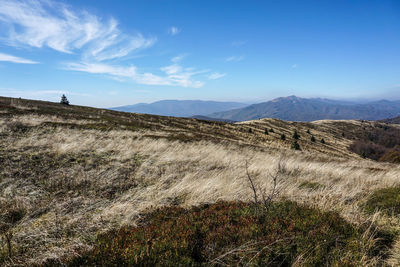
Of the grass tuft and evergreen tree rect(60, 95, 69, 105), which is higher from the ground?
evergreen tree rect(60, 95, 69, 105)

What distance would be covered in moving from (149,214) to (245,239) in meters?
2.44

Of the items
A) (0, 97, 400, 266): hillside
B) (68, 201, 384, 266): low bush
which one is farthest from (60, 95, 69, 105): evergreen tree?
(68, 201, 384, 266): low bush

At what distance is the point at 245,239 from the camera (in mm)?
3605

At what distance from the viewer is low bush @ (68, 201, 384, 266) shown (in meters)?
3.09

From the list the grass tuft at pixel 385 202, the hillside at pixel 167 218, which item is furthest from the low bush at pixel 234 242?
the grass tuft at pixel 385 202

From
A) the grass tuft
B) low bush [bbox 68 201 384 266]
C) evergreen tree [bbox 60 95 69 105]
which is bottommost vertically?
the grass tuft

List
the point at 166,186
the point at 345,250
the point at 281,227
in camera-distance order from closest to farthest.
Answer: the point at 345,250
the point at 281,227
the point at 166,186

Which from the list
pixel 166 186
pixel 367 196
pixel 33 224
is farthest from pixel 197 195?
pixel 367 196

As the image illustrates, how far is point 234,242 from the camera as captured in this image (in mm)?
3564

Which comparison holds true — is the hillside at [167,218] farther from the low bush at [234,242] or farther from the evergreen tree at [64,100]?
the evergreen tree at [64,100]

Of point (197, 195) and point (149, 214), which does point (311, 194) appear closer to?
point (197, 195)

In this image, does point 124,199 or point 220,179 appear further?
point 220,179

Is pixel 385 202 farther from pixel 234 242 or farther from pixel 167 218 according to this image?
pixel 167 218

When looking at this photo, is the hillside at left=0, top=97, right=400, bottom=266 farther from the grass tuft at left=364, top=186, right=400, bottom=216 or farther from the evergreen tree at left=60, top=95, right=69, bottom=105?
the evergreen tree at left=60, top=95, right=69, bottom=105
